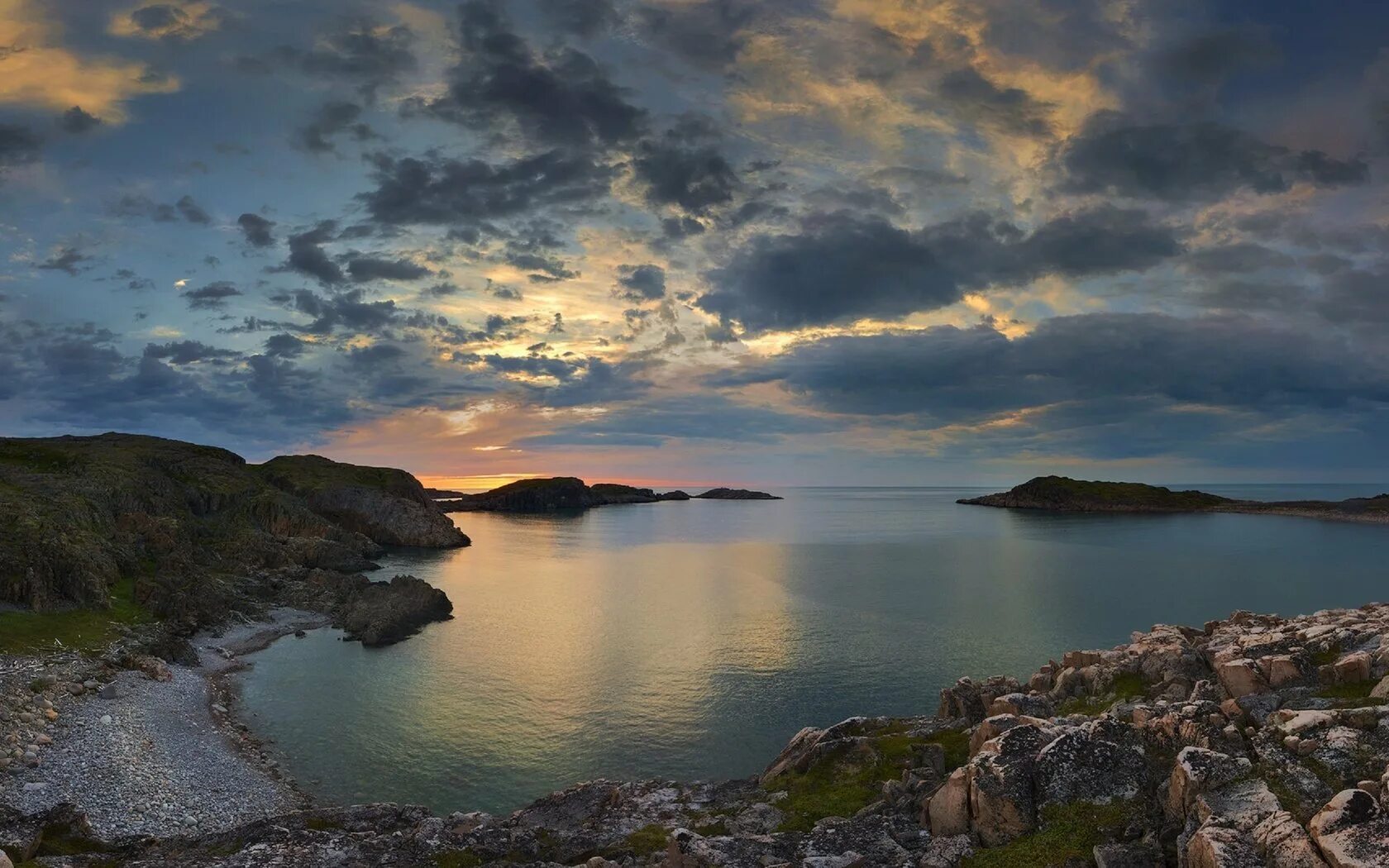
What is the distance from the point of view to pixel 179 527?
106 meters

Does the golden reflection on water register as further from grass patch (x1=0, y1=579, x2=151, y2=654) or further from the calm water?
grass patch (x1=0, y1=579, x2=151, y2=654)

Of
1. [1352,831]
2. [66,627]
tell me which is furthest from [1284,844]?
[66,627]

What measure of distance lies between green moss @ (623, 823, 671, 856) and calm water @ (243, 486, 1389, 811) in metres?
14.7

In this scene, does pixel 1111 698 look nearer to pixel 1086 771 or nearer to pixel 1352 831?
pixel 1086 771

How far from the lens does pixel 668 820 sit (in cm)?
3108

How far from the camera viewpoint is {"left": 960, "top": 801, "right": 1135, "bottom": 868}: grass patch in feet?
66.6

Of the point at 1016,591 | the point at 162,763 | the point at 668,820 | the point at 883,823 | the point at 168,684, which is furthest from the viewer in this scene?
the point at 1016,591

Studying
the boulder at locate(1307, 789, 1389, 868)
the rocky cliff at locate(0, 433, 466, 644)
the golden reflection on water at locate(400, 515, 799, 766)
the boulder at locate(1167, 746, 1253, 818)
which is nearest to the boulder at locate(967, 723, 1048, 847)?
the boulder at locate(1167, 746, 1253, 818)

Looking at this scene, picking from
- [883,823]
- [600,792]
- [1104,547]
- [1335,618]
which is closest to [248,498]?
[600,792]

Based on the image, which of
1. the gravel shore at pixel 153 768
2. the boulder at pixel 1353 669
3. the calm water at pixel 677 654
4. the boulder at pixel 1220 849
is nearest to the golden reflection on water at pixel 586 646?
the calm water at pixel 677 654

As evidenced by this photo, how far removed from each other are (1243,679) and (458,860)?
1260 inches

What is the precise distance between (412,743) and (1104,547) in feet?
533

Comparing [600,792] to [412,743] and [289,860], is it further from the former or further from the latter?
[412,743]

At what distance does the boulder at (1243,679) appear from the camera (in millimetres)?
28719
